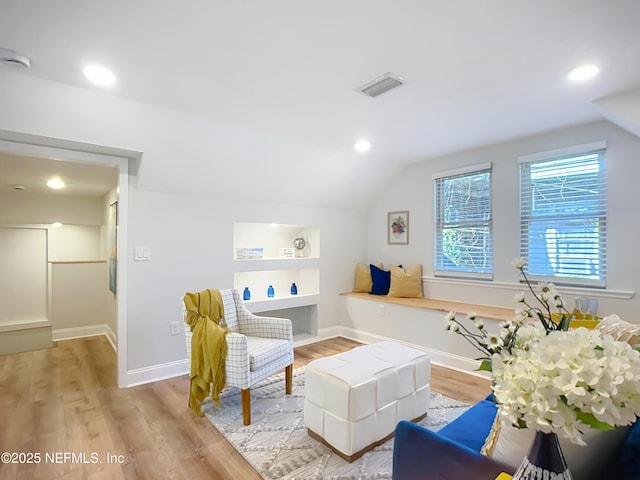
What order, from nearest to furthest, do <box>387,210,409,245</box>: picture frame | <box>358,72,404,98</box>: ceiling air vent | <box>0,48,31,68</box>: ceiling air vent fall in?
<box>0,48,31,68</box>: ceiling air vent, <box>358,72,404,98</box>: ceiling air vent, <box>387,210,409,245</box>: picture frame

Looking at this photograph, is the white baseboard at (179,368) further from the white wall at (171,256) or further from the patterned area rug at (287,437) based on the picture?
the patterned area rug at (287,437)

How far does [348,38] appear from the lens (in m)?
1.77

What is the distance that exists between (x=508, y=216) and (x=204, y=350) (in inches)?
128

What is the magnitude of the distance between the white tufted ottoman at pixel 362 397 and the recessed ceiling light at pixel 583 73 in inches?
83.7

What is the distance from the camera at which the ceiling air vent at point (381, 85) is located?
2.19m

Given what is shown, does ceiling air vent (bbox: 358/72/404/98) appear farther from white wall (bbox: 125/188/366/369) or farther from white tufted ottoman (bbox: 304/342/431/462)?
white wall (bbox: 125/188/366/369)

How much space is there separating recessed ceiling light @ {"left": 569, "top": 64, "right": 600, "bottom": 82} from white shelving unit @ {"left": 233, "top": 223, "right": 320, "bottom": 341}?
123 inches

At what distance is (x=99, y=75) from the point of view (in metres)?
2.11

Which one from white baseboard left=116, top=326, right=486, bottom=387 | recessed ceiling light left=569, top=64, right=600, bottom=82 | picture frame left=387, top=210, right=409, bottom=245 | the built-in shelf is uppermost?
recessed ceiling light left=569, top=64, right=600, bottom=82

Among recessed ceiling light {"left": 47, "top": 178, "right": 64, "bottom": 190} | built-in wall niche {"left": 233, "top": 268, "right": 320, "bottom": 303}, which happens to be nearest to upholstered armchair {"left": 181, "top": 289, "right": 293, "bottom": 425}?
built-in wall niche {"left": 233, "top": 268, "right": 320, "bottom": 303}

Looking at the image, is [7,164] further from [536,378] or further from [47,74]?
[536,378]

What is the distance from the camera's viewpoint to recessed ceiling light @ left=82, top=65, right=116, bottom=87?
2.03 m

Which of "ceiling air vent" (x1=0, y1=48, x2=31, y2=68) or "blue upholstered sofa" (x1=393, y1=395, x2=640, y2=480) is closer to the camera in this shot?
"blue upholstered sofa" (x1=393, y1=395, x2=640, y2=480)

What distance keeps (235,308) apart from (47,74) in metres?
2.14
